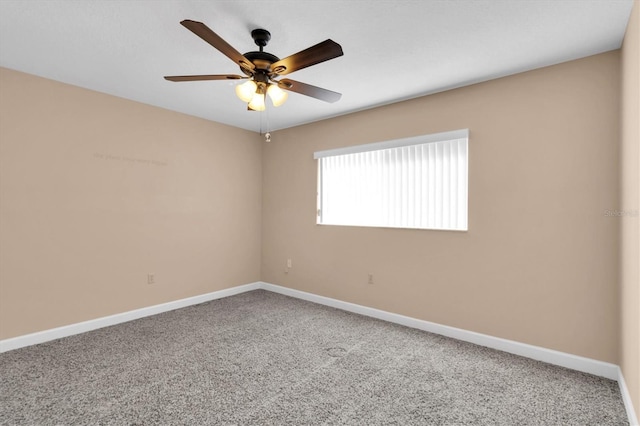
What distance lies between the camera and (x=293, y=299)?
14.9 ft

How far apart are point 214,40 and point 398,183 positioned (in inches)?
102

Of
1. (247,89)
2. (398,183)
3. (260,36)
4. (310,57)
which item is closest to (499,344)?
(398,183)

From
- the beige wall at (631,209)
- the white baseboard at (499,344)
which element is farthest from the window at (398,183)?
the beige wall at (631,209)

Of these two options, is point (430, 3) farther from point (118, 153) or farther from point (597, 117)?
point (118, 153)

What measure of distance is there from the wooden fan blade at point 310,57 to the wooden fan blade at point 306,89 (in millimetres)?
114

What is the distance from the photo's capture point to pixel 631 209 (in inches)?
78.4

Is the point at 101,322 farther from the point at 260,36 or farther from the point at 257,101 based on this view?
the point at 260,36

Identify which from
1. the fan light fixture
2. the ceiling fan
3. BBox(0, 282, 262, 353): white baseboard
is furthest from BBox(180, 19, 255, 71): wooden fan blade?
BBox(0, 282, 262, 353): white baseboard

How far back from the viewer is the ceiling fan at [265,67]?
174 centimetres

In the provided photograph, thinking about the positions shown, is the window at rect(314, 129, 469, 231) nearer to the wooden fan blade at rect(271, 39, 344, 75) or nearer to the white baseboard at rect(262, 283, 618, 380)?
the white baseboard at rect(262, 283, 618, 380)

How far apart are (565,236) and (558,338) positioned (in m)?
0.86

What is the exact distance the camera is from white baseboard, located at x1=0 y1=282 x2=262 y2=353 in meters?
2.90

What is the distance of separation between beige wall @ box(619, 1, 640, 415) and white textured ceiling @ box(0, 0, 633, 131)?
286 mm

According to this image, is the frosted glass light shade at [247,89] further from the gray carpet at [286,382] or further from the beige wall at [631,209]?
the beige wall at [631,209]
